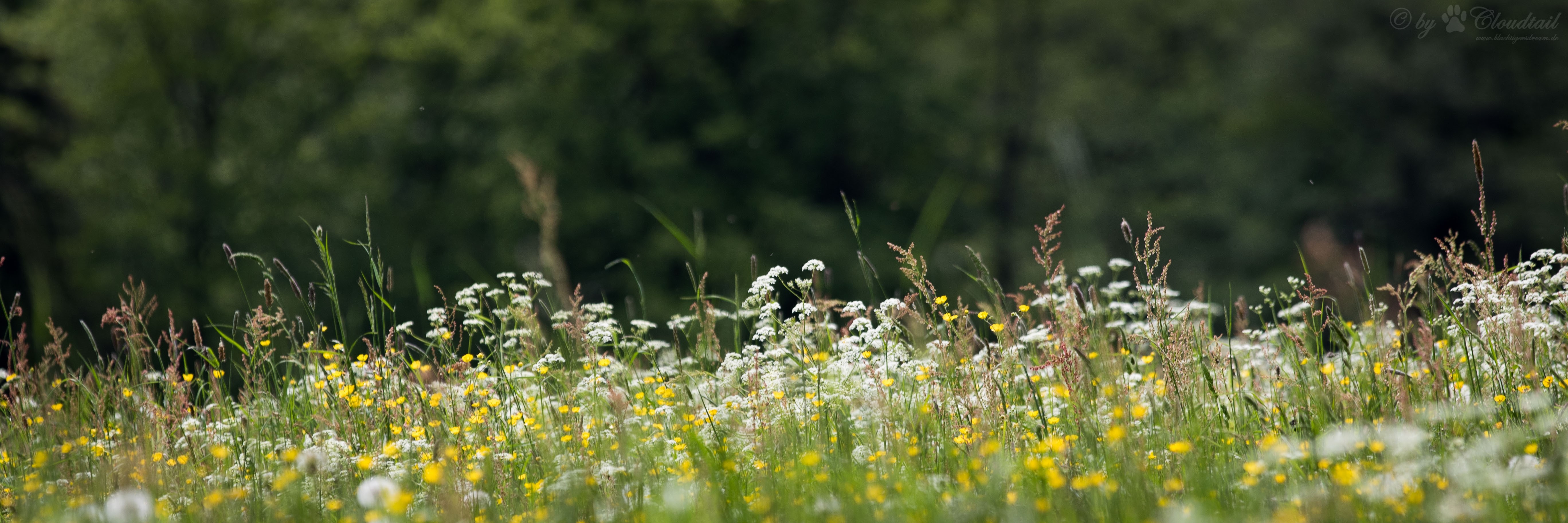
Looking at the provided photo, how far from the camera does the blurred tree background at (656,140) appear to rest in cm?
1692

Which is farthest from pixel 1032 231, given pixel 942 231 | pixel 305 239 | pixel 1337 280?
pixel 1337 280

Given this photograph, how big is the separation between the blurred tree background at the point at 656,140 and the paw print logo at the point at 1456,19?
0.30 meters

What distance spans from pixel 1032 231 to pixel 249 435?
1916cm

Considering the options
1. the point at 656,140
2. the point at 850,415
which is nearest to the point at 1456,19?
the point at 656,140

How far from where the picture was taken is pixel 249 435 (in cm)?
391

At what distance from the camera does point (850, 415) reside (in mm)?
3594

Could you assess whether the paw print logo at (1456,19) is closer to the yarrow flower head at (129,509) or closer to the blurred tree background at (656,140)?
the blurred tree background at (656,140)

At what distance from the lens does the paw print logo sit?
67.1 feet

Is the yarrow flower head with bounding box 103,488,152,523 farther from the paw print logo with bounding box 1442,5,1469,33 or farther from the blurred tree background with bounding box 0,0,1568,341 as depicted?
the paw print logo with bounding box 1442,5,1469,33

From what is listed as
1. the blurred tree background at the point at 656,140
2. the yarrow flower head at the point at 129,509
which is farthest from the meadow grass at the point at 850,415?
the blurred tree background at the point at 656,140

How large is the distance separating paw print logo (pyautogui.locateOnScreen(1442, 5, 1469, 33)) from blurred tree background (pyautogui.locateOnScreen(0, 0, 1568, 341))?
0.98ft

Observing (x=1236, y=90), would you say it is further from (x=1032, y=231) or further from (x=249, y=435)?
(x=249, y=435)

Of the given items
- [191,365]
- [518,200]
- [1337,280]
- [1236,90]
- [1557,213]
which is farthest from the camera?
[1236,90]

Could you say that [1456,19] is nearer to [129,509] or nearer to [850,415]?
[850,415]
